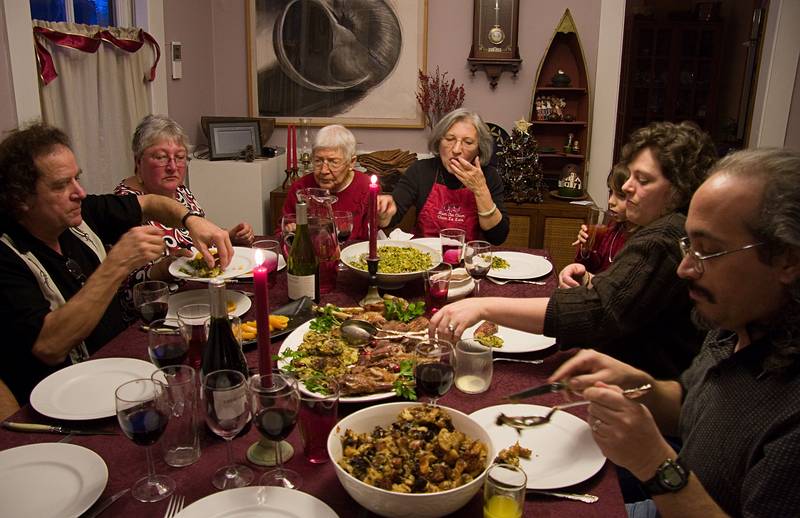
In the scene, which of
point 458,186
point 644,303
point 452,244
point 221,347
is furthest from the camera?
point 458,186

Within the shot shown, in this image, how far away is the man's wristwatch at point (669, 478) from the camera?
42.6 inches

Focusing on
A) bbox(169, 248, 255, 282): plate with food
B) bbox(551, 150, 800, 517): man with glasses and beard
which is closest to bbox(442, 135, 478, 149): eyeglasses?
bbox(169, 248, 255, 282): plate with food

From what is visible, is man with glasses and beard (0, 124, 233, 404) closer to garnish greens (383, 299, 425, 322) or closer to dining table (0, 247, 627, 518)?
dining table (0, 247, 627, 518)

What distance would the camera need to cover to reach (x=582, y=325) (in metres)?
1.63

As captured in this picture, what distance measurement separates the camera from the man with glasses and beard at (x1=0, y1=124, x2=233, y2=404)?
1661mm

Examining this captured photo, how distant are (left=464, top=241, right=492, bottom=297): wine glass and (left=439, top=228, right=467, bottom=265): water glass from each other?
0.22m

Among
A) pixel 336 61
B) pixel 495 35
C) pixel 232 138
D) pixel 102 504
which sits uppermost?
pixel 495 35

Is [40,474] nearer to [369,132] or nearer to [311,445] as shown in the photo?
[311,445]

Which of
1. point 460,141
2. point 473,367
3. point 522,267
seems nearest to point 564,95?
point 460,141

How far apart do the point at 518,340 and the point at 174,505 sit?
97 cm

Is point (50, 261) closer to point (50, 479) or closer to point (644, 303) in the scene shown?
point (50, 479)

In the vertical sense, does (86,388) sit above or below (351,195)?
below

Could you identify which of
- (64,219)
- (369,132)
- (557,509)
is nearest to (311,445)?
(557,509)

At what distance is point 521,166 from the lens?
14.5 ft
